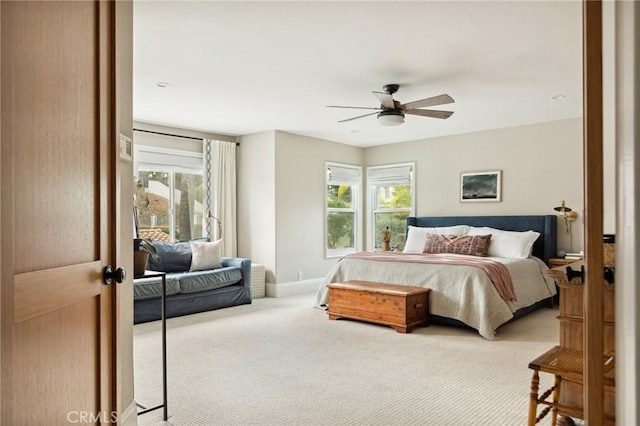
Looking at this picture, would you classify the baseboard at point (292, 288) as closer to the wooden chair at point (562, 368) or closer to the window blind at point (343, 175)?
the window blind at point (343, 175)

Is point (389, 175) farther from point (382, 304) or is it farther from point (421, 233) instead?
point (382, 304)

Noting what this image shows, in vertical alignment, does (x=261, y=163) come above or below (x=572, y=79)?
below

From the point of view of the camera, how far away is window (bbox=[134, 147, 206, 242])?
236 inches

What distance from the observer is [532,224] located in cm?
595

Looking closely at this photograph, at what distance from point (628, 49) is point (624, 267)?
466 mm

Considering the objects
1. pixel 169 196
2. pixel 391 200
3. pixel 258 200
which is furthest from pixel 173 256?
pixel 391 200

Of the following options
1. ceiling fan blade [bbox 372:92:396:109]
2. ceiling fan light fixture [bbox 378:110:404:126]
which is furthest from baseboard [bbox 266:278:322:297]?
ceiling fan blade [bbox 372:92:396:109]

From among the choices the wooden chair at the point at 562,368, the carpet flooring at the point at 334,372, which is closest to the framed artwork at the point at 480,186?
the carpet flooring at the point at 334,372

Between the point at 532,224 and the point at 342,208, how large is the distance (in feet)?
10.1

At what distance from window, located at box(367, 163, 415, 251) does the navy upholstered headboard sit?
Result: 93 centimetres

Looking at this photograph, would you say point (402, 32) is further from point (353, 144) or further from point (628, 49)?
point (353, 144)

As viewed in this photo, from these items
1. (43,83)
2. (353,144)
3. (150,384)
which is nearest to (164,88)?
(150,384)

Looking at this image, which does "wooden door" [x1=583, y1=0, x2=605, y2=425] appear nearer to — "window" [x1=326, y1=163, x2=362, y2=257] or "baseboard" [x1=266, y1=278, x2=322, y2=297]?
"baseboard" [x1=266, y1=278, x2=322, y2=297]

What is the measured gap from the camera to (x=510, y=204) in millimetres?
6332
